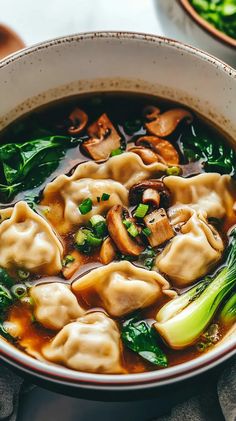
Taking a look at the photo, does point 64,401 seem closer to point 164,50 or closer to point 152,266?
point 152,266

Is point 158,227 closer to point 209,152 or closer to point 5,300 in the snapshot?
point 209,152

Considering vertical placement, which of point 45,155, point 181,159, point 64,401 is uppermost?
point 45,155

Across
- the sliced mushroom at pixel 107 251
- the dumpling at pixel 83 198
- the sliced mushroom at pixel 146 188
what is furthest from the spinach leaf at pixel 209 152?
the sliced mushroom at pixel 107 251

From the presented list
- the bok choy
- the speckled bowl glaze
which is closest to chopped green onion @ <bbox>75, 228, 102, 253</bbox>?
the bok choy

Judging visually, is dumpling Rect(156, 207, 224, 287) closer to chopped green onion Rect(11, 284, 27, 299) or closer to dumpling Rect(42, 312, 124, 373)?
dumpling Rect(42, 312, 124, 373)

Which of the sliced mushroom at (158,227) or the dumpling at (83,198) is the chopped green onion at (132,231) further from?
the dumpling at (83,198)

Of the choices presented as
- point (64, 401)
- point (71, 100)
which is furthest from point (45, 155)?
point (64, 401)

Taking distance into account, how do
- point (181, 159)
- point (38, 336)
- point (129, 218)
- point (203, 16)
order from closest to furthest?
point (38, 336) → point (129, 218) → point (181, 159) → point (203, 16)
